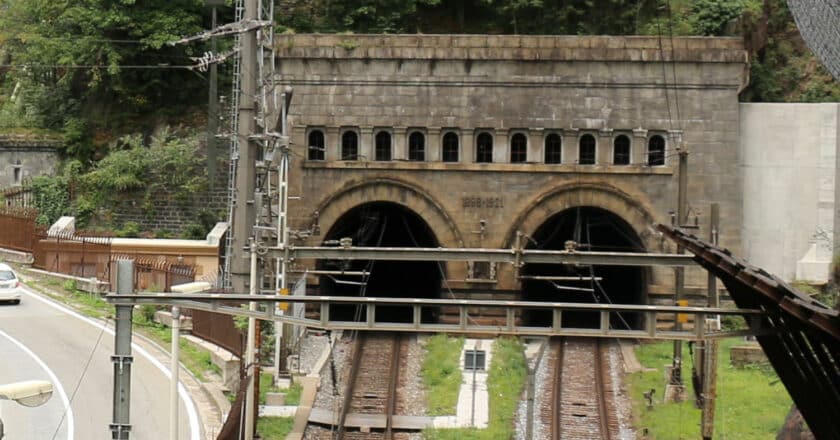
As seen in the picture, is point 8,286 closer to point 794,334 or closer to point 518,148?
point 518,148

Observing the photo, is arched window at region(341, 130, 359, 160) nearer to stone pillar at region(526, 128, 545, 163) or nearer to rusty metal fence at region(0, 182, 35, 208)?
stone pillar at region(526, 128, 545, 163)

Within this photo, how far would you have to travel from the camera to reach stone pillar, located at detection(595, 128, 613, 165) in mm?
31922

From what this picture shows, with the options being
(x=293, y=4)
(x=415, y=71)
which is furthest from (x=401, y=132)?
(x=293, y=4)

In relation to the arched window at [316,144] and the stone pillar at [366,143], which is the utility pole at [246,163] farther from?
the arched window at [316,144]

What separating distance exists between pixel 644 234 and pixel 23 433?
16656mm

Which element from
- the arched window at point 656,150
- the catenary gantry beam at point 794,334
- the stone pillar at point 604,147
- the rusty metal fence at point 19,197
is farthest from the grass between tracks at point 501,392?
the rusty metal fence at point 19,197

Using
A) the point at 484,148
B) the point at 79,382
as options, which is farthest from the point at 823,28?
the point at 484,148

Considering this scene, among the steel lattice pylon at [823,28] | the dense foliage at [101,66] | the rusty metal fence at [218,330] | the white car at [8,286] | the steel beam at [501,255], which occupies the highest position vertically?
the dense foliage at [101,66]

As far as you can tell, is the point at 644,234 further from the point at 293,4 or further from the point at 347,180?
the point at 293,4

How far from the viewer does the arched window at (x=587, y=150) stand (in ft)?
106

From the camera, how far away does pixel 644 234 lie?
31953 mm

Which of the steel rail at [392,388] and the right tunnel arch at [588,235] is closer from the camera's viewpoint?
the steel rail at [392,388]

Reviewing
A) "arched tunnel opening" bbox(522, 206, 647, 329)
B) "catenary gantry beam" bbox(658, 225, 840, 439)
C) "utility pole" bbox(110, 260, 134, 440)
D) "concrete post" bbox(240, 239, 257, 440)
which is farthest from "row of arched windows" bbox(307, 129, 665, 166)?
"utility pole" bbox(110, 260, 134, 440)

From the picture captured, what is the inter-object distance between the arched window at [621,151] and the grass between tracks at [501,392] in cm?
520
